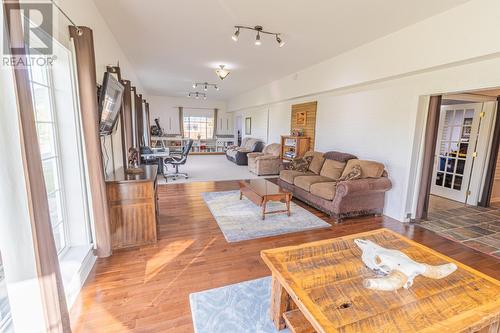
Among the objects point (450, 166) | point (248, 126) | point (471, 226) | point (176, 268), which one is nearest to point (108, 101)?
point (176, 268)

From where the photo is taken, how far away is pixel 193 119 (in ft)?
37.7

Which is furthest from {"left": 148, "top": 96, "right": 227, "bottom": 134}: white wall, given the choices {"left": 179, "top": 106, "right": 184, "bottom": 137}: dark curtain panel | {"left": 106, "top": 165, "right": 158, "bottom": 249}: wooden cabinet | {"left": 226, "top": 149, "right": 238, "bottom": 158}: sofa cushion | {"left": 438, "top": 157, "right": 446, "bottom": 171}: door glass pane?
{"left": 438, "top": 157, "right": 446, "bottom": 171}: door glass pane

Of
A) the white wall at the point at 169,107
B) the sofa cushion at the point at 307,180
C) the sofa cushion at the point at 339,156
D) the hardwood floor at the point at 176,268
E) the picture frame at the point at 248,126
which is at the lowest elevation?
the hardwood floor at the point at 176,268

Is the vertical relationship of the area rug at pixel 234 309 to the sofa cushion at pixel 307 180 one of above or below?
below

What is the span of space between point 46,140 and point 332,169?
161 inches

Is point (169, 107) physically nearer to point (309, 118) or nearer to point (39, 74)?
point (309, 118)

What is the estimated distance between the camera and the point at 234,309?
176 cm

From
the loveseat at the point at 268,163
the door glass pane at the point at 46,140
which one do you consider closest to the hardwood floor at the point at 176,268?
the door glass pane at the point at 46,140

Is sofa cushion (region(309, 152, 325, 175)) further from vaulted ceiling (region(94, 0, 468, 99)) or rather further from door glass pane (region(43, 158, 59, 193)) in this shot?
door glass pane (region(43, 158, 59, 193))

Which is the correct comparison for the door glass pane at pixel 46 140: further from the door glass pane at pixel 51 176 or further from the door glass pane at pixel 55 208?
the door glass pane at pixel 55 208

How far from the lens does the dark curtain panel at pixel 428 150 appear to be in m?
3.39

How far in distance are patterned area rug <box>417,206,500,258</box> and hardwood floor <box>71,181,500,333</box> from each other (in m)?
0.21

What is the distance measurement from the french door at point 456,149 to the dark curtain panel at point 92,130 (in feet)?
19.4

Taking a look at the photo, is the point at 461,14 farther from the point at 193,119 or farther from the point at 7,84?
the point at 193,119
